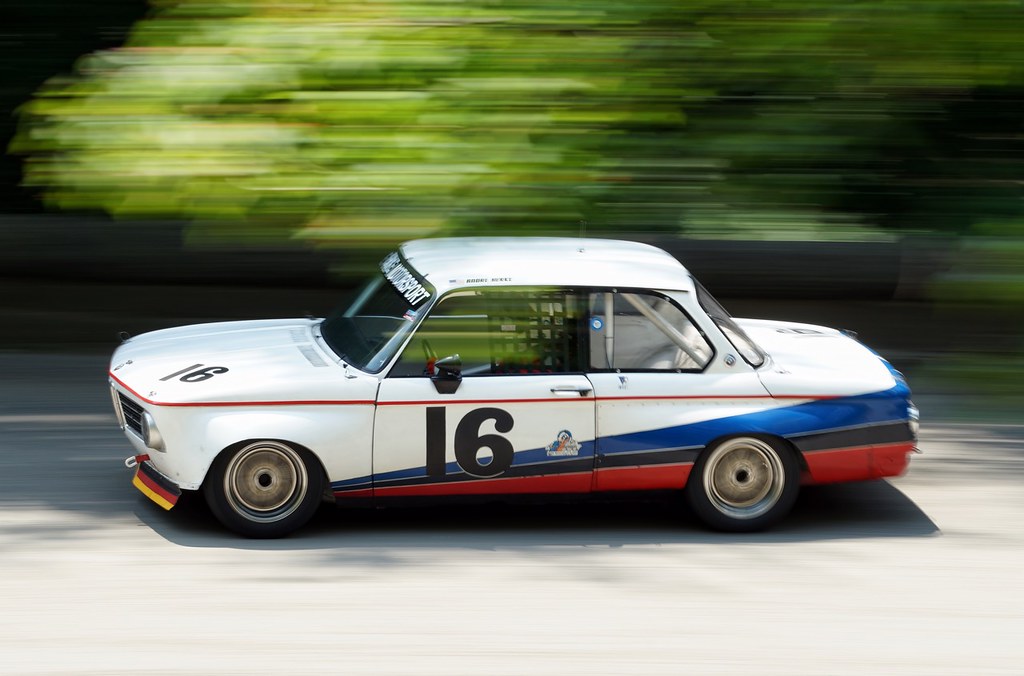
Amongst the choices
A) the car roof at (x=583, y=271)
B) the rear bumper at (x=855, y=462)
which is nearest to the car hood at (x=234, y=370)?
the car roof at (x=583, y=271)

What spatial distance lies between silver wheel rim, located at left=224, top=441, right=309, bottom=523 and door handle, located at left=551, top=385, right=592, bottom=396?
1229 millimetres

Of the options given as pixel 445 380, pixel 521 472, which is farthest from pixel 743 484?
pixel 445 380

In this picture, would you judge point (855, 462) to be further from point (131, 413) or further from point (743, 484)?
point (131, 413)

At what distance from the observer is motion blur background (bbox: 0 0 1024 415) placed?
2648 mm

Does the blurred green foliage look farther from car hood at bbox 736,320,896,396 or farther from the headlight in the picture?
car hood at bbox 736,320,896,396

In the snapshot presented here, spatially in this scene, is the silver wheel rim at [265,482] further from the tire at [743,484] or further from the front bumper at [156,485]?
the tire at [743,484]

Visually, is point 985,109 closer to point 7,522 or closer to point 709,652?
point 709,652

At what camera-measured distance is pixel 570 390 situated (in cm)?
545

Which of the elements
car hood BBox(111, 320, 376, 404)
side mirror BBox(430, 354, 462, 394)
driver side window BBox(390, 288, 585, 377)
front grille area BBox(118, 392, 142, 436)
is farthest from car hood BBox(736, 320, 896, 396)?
front grille area BBox(118, 392, 142, 436)

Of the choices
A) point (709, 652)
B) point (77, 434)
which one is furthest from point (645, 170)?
Answer: point (77, 434)

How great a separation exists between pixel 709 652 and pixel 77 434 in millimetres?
4553

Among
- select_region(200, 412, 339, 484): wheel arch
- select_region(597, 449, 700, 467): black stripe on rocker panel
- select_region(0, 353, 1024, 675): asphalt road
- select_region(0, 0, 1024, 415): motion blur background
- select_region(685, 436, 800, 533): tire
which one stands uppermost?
select_region(0, 0, 1024, 415): motion blur background

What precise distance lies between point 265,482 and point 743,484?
234 cm

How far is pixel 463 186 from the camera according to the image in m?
2.66
